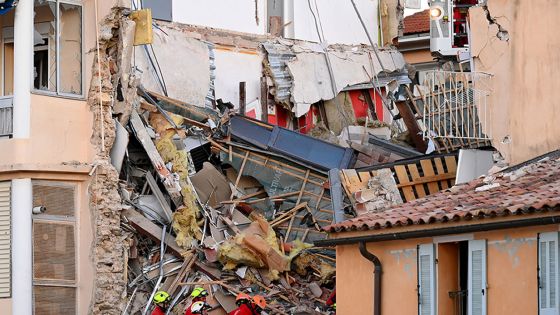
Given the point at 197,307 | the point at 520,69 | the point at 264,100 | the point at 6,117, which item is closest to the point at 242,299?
the point at 197,307

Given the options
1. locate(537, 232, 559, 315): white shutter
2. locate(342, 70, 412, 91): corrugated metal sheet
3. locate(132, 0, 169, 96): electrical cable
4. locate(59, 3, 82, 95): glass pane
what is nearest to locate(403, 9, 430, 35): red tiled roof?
locate(342, 70, 412, 91): corrugated metal sheet

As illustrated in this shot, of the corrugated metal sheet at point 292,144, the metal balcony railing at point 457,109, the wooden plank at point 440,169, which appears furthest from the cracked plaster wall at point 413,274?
the corrugated metal sheet at point 292,144

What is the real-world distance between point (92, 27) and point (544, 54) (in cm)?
761

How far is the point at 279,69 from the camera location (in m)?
35.2

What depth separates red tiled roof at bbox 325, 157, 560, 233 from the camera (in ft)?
69.2

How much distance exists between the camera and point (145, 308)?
27031 mm

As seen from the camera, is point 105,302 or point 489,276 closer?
point 489,276

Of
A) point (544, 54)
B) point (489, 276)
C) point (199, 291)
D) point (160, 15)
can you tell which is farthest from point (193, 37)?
point (489, 276)

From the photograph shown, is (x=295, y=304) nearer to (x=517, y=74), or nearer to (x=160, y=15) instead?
(x=517, y=74)

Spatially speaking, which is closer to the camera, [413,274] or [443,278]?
[443,278]

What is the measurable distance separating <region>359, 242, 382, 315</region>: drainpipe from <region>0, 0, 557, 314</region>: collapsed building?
1.48 m

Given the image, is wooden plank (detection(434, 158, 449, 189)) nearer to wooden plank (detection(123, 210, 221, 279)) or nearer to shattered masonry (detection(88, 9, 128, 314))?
wooden plank (detection(123, 210, 221, 279))

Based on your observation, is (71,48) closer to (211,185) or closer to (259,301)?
(211,185)

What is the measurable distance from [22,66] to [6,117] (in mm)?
886
